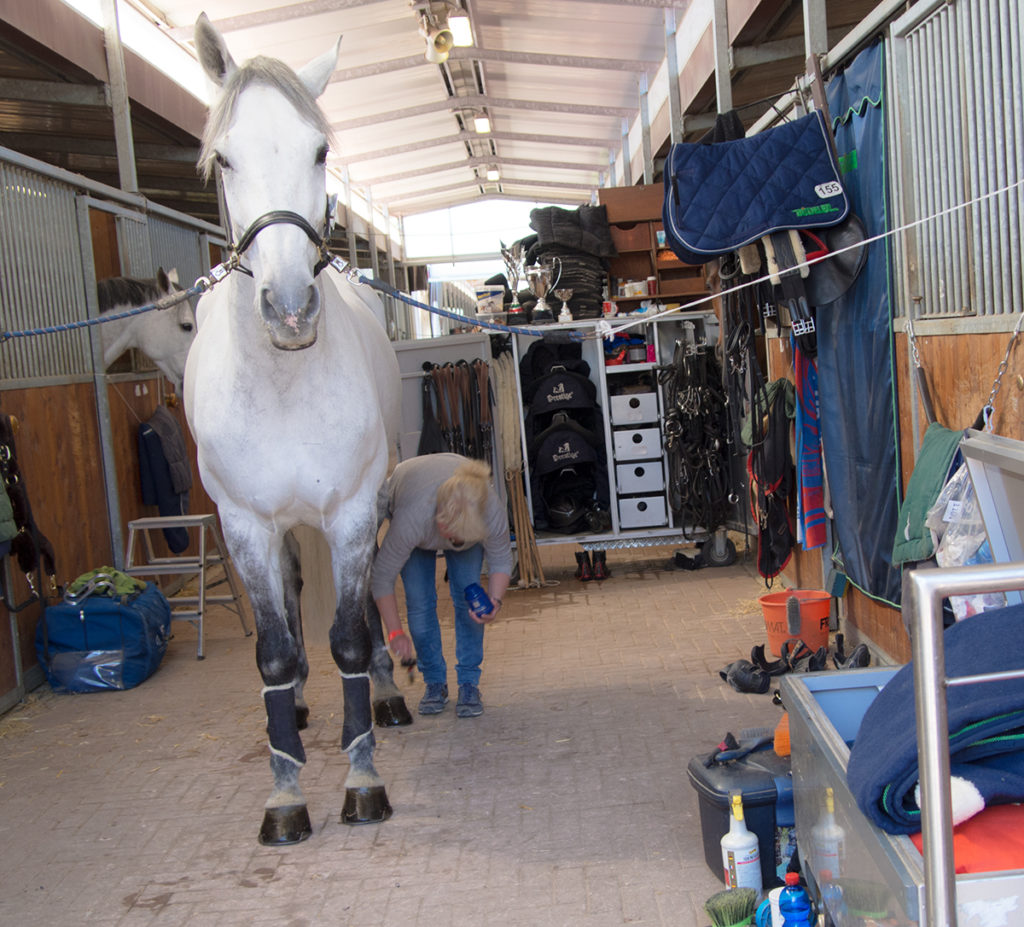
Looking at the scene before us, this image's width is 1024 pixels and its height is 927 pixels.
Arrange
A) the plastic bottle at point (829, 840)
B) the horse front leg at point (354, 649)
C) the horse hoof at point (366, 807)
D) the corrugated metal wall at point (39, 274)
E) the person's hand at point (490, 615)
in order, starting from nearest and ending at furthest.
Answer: the plastic bottle at point (829, 840), the horse hoof at point (366, 807), the horse front leg at point (354, 649), the person's hand at point (490, 615), the corrugated metal wall at point (39, 274)

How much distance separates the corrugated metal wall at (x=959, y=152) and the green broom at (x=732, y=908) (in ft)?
5.56

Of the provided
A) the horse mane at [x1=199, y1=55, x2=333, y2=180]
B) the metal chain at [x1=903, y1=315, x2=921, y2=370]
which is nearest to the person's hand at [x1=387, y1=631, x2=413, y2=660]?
the horse mane at [x1=199, y1=55, x2=333, y2=180]

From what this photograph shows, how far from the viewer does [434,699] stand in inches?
175

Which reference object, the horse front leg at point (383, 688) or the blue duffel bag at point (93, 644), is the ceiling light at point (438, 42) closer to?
the blue duffel bag at point (93, 644)

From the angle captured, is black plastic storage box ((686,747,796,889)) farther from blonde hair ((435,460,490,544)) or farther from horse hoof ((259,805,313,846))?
blonde hair ((435,460,490,544))

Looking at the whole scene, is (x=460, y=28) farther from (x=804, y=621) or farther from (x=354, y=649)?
(x=354, y=649)

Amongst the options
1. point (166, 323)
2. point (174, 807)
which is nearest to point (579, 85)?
point (166, 323)

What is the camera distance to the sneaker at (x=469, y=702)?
4312 millimetres

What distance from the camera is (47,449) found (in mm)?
5520

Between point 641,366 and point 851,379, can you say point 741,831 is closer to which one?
point 851,379

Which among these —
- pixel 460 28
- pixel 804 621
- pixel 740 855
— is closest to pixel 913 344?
pixel 804 621

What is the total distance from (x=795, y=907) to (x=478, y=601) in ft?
6.65

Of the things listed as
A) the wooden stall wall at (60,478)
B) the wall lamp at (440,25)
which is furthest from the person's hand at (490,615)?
the wall lamp at (440,25)

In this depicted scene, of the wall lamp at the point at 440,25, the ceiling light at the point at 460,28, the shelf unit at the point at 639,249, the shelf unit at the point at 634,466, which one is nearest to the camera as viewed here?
the shelf unit at the point at 634,466
